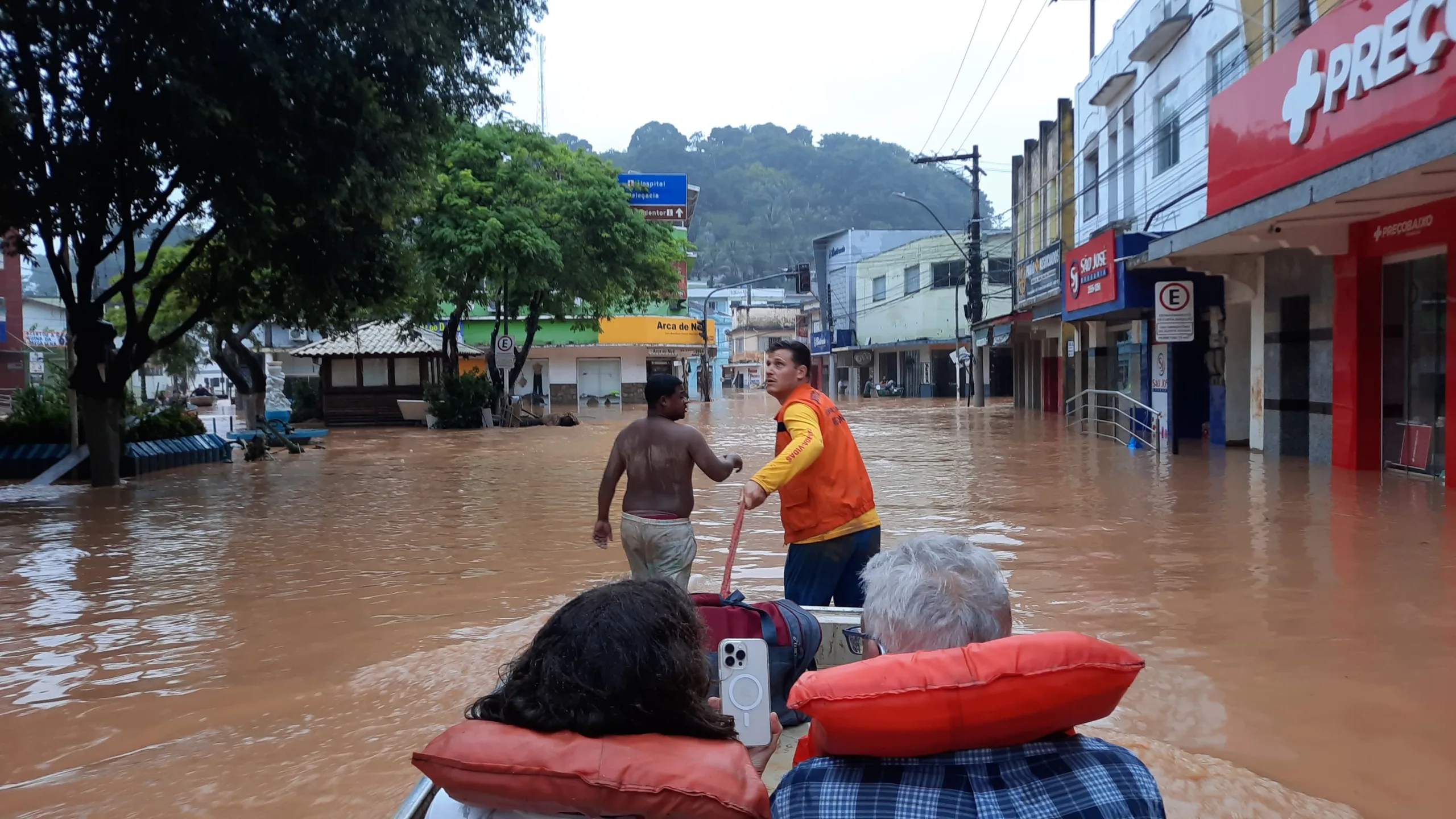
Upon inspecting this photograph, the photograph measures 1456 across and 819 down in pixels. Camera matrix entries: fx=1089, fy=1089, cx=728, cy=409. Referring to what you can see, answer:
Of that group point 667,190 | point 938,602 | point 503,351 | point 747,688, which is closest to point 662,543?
point 747,688

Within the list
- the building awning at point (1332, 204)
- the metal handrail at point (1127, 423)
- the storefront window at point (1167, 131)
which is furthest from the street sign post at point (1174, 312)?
the storefront window at point (1167, 131)

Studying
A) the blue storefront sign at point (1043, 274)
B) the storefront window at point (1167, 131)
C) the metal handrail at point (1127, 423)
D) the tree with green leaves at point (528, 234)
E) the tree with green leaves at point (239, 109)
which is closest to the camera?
the tree with green leaves at point (239, 109)

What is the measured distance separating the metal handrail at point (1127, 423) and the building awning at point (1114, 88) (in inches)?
251

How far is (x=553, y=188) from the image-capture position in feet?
90.8

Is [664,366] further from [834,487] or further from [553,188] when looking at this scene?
[834,487]

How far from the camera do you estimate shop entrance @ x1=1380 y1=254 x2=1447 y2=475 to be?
1203cm

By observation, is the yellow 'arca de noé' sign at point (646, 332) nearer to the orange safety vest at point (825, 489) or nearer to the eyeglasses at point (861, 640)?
the orange safety vest at point (825, 489)

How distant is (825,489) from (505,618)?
115 inches

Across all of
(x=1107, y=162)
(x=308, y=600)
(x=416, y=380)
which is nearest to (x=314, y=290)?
(x=308, y=600)

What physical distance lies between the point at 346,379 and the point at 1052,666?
36.6 m

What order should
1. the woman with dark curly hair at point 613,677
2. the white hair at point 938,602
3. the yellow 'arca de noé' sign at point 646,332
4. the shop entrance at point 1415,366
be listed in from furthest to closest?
the yellow 'arca de noé' sign at point 646,332 < the shop entrance at point 1415,366 < the white hair at point 938,602 < the woman with dark curly hair at point 613,677

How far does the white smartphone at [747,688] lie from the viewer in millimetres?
2711

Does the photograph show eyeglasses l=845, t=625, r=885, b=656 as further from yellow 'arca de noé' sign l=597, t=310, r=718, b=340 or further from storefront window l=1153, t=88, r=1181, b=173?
yellow 'arca de noé' sign l=597, t=310, r=718, b=340

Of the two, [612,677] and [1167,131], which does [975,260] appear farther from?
[612,677]
